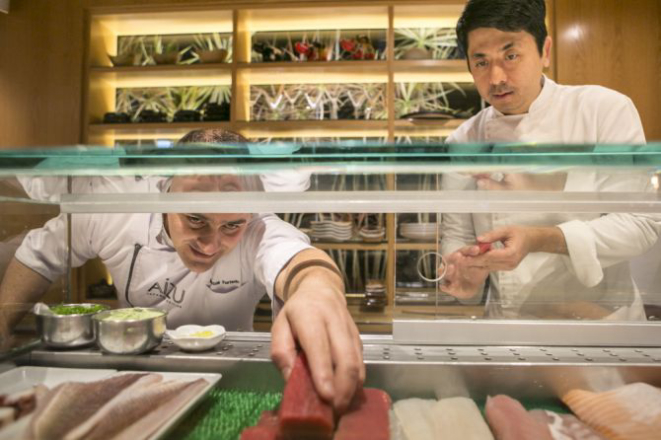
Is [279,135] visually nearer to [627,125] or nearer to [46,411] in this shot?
[627,125]

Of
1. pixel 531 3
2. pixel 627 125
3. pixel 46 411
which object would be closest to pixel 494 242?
pixel 46 411

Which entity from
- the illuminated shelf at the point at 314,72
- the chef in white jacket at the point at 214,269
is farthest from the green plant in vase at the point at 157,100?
the chef in white jacket at the point at 214,269

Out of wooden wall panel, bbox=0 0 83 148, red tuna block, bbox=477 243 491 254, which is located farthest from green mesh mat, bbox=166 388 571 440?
wooden wall panel, bbox=0 0 83 148

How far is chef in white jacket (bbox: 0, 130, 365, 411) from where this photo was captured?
2.60 feet

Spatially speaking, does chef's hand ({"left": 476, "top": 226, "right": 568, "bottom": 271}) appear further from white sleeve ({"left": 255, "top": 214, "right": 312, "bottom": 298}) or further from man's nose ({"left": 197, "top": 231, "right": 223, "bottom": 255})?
man's nose ({"left": 197, "top": 231, "right": 223, "bottom": 255})

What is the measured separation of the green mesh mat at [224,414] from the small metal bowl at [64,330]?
372mm

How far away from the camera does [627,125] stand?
1755 mm

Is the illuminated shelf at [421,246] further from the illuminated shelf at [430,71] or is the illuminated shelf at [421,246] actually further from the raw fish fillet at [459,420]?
the illuminated shelf at [430,71]

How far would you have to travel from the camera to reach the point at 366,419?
2.52 ft

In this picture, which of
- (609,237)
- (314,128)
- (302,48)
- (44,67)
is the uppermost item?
(302,48)

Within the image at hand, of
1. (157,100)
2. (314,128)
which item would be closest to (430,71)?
(314,128)

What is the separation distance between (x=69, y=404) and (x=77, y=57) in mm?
3655

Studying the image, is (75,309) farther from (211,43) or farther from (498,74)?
(211,43)

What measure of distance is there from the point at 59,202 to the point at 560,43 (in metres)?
3.43
